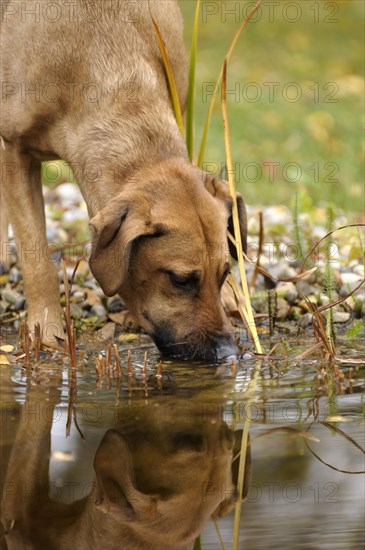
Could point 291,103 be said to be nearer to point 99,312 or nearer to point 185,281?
point 99,312

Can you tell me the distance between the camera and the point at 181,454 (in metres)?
3.98

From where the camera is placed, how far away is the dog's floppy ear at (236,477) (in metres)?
3.39

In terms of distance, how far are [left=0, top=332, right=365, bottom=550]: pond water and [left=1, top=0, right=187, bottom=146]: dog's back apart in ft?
4.85

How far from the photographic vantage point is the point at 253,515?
3.32 meters

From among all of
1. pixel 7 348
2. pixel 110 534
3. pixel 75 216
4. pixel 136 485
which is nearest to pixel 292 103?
pixel 75 216

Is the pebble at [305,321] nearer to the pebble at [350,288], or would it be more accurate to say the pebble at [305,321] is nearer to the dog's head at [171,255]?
the pebble at [350,288]

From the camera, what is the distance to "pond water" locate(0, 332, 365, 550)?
3266mm

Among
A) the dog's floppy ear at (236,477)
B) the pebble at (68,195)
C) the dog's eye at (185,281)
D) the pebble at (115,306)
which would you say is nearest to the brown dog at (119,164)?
the dog's eye at (185,281)

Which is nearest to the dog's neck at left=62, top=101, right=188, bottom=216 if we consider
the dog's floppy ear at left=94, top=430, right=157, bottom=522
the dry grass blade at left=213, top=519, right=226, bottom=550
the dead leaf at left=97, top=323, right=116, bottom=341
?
the dead leaf at left=97, top=323, right=116, bottom=341

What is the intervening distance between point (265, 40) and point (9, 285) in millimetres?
11011

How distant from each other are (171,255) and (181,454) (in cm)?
151

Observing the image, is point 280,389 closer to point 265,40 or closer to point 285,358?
point 285,358

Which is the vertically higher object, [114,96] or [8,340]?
[114,96]

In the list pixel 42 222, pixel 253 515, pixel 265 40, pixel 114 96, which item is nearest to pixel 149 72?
pixel 114 96
